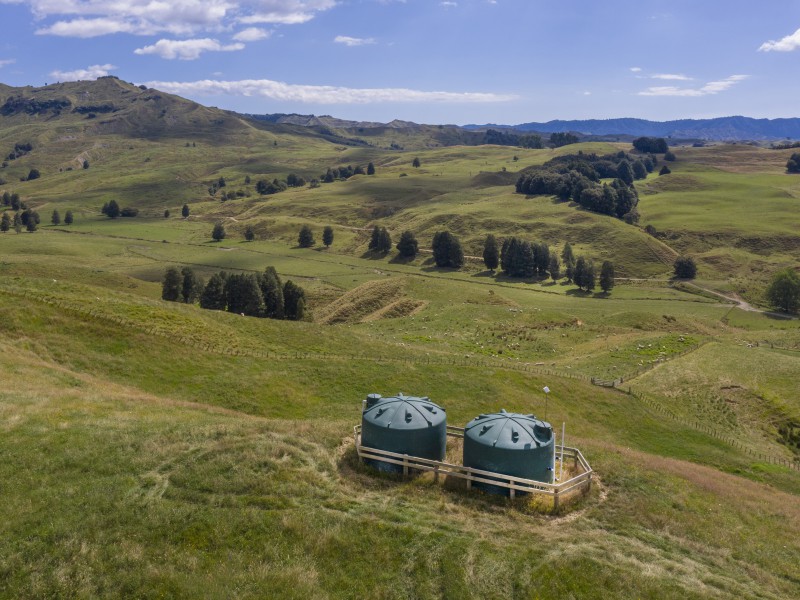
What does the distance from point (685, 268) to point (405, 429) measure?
134795 mm

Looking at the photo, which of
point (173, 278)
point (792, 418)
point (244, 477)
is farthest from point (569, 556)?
point (173, 278)

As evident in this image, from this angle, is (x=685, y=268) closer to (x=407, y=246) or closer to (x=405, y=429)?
(x=407, y=246)

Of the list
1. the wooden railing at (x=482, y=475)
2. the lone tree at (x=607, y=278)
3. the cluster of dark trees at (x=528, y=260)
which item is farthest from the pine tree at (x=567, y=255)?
the wooden railing at (x=482, y=475)

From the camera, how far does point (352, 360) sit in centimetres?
4975

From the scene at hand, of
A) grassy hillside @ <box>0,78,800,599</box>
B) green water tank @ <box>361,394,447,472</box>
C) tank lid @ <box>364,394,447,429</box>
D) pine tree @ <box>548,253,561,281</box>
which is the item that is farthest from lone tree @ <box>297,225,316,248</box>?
green water tank @ <box>361,394,447,472</box>

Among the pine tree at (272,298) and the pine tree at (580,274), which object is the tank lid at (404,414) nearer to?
the pine tree at (272,298)

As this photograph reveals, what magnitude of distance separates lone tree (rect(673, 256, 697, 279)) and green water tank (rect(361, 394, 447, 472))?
435 ft

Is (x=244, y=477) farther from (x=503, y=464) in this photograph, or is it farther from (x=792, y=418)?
(x=792, y=418)

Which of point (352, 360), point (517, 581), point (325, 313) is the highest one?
point (517, 581)

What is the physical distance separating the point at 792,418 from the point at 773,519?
2825 cm

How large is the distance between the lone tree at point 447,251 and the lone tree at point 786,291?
246ft

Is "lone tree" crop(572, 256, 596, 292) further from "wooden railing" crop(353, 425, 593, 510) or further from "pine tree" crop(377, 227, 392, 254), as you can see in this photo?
"wooden railing" crop(353, 425, 593, 510)

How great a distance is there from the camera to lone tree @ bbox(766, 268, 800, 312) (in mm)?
108625

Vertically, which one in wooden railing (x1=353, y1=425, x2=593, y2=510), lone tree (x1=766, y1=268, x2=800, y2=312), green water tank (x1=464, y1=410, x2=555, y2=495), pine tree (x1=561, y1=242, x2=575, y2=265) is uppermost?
green water tank (x1=464, y1=410, x2=555, y2=495)
